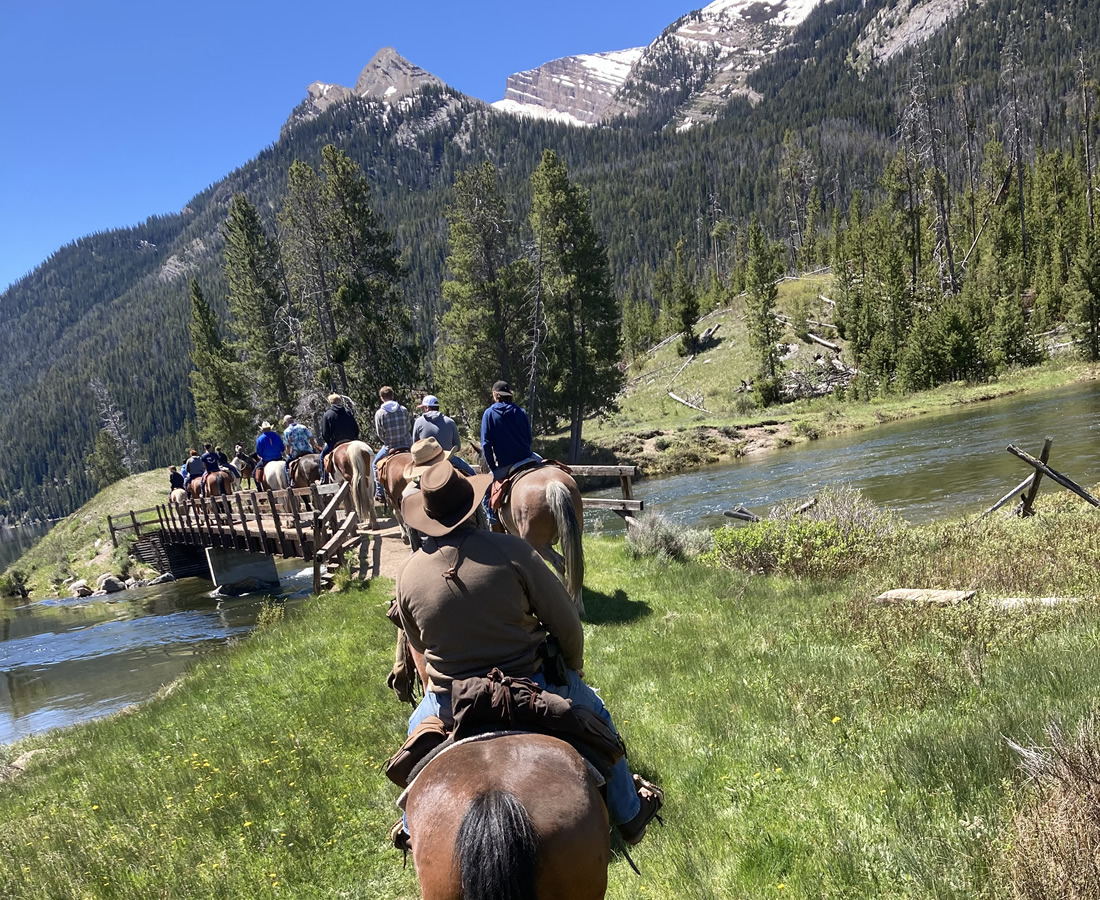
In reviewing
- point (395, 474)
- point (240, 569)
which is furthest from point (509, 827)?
point (240, 569)

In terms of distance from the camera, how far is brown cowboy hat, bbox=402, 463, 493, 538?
3.31m

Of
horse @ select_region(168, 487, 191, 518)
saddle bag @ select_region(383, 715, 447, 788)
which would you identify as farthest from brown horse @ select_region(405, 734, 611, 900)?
horse @ select_region(168, 487, 191, 518)

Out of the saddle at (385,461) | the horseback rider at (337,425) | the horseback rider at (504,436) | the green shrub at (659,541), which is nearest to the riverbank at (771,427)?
the green shrub at (659,541)

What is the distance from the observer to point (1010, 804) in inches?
137

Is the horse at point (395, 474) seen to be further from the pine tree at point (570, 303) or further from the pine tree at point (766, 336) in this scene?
the pine tree at point (766, 336)

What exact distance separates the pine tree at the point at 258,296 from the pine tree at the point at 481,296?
12672mm

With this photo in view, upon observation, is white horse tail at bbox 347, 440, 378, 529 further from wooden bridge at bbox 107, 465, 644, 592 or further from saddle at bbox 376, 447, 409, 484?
saddle at bbox 376, 447, 409, 484

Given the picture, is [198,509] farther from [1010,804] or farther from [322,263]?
[1010,804]

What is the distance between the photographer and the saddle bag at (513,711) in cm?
294

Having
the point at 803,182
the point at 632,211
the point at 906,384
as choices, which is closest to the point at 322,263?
the point at 906,384

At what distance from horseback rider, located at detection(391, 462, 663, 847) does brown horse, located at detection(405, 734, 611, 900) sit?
62cm

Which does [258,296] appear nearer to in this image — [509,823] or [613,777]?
[613,777]

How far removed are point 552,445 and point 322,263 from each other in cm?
1628

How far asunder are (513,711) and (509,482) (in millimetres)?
5000
